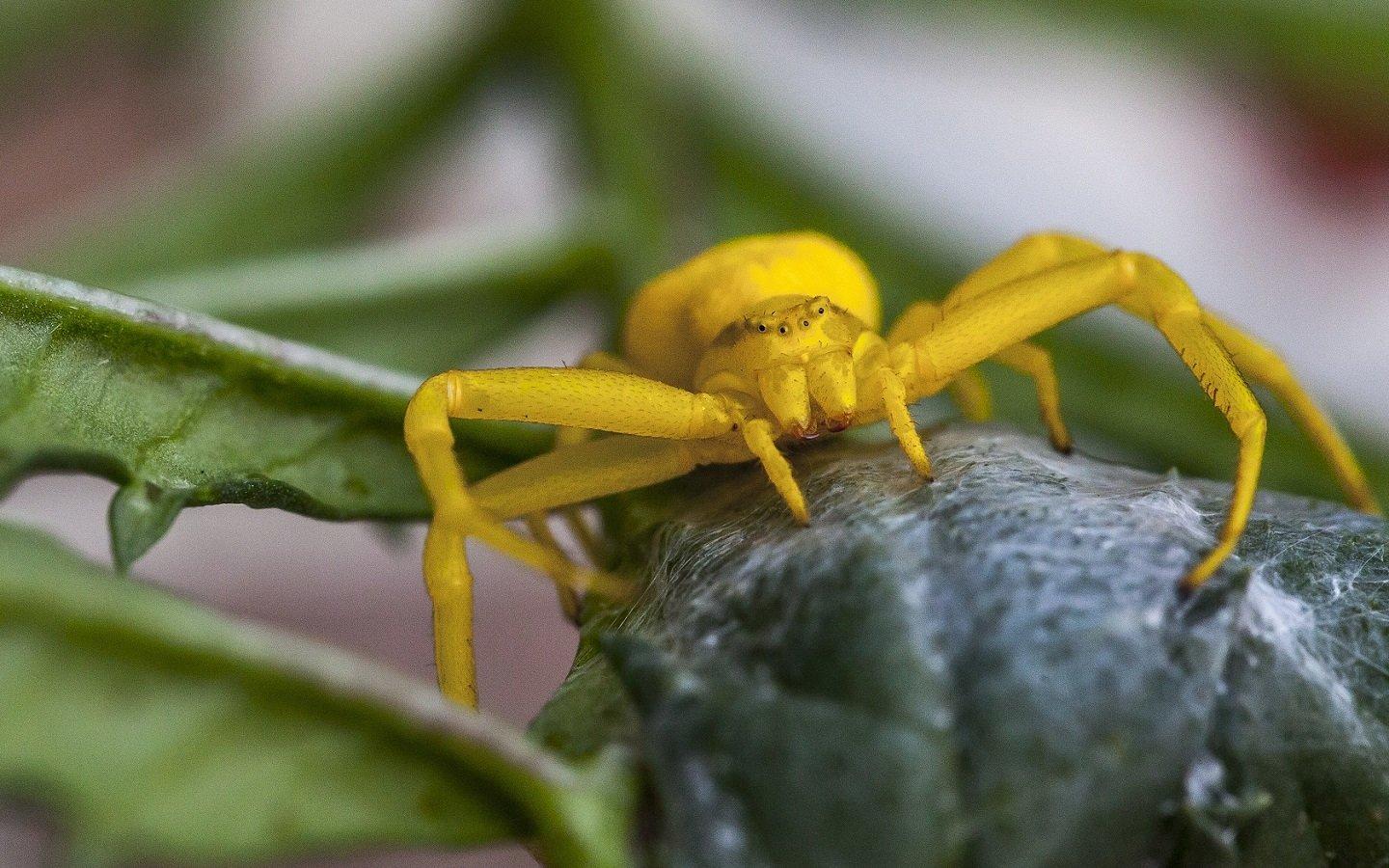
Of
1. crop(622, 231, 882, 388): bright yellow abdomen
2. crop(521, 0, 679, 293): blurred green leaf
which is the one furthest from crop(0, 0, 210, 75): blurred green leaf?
crop(622, 231, 882, 388): bright yellow abdomen

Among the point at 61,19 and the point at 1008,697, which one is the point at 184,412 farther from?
the point at 61,19

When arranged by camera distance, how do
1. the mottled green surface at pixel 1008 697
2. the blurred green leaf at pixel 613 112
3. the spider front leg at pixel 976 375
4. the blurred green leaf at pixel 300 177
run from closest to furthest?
the mottled green surface at pixel 1008 697 < the spider front leg at pixel 976 375 < the blurred green leaf at pixel 613 112 < the blurred green leaf at pixel 300 177

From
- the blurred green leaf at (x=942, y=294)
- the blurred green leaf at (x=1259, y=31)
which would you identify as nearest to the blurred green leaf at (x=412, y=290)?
the blurred green leaf at (x=942, y=294)

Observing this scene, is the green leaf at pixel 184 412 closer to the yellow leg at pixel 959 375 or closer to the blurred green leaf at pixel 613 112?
the yellow leg at pixel 959 375

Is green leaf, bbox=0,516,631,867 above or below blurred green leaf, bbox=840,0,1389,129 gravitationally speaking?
below

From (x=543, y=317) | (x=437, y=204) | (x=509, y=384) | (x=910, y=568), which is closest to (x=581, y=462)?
(x=509, y=384)

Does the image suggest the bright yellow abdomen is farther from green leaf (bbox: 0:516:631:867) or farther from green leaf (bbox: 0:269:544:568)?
green leaf (bbox: 0:516:631:867)

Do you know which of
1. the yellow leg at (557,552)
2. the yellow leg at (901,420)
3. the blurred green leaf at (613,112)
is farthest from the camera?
the blurred green leaf at (613,112)
